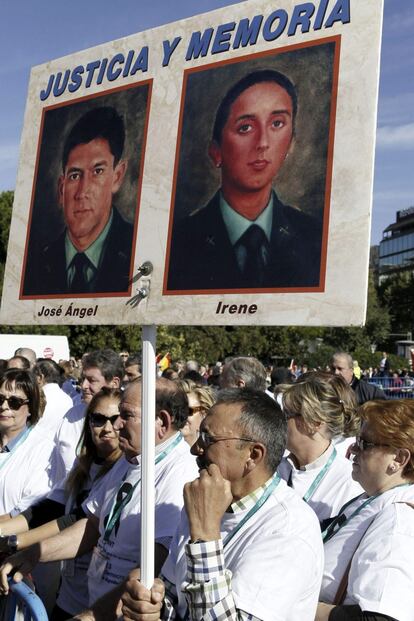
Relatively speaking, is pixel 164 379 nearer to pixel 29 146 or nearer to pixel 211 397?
pixel 29 146

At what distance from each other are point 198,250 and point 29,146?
1045 millimetres

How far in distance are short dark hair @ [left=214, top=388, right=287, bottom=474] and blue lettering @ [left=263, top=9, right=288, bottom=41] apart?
124 cm

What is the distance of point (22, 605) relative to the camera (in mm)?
2885

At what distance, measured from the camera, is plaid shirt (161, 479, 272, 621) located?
223cm

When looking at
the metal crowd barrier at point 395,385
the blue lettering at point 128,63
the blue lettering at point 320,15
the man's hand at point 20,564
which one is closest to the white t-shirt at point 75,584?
the man's hand at point 20,564

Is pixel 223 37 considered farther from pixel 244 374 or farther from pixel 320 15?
pixel 244 374

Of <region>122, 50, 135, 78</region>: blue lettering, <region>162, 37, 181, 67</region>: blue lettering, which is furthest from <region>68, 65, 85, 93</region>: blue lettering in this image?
<region>162, 37, 181, 67</region>: blue lettering

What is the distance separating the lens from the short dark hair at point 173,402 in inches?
139

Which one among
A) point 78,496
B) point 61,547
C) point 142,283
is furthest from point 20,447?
point 142,283

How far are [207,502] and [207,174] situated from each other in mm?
1145

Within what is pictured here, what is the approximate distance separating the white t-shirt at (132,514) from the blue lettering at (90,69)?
1596 millimetres

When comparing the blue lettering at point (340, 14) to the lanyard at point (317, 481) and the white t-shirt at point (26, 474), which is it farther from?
the white t-shirt at point (26, 474)

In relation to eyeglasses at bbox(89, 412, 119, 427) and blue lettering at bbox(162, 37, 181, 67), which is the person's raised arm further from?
blue lettering at bbox(162, 37, 181, 67)

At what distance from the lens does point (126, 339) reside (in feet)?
115
